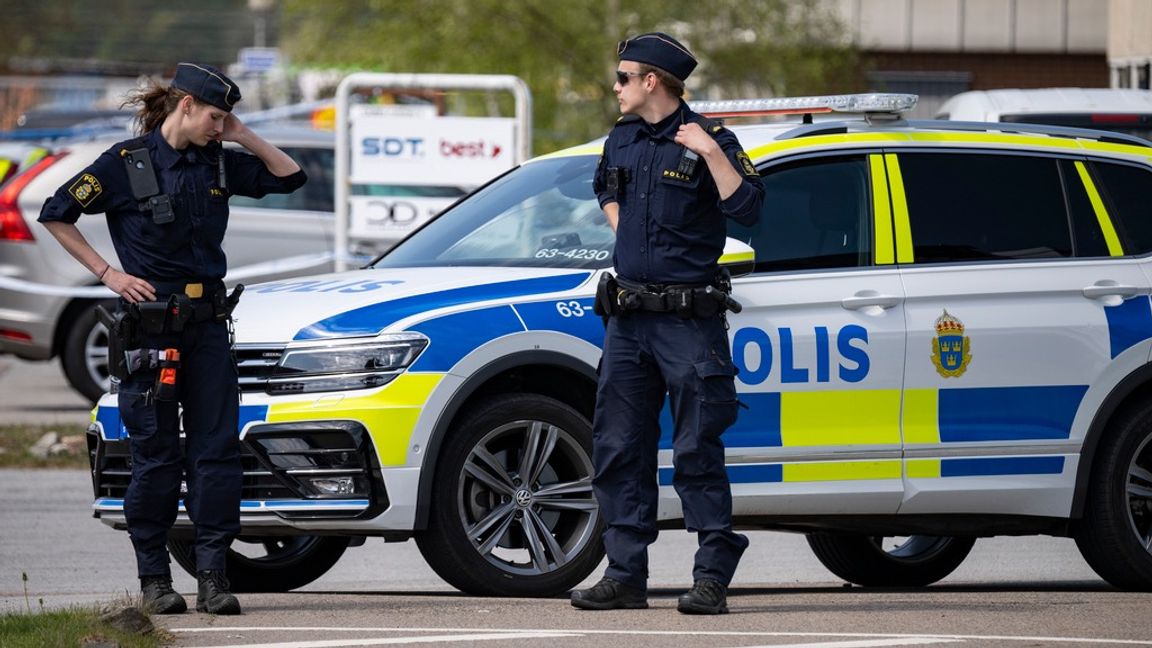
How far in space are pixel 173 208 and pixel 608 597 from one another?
6.12 ft

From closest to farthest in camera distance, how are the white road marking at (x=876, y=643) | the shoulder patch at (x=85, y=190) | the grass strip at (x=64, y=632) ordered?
1. the grass strip at (x=64, y=632)
2. the white road marking at (x=876, y=643)
3. the shoulder patch at (x=85, y=190)

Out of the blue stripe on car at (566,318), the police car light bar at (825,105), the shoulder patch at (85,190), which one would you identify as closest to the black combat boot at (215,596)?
the shoulder patch at (85,190)

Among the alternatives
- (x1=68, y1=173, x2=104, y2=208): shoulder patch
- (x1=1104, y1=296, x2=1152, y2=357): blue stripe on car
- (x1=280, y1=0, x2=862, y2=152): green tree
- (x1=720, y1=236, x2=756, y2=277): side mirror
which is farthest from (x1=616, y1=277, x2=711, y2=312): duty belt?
(x1=280, y1=0, x2=862, y2=152): green tree

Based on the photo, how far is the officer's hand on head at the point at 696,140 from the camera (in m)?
6.29

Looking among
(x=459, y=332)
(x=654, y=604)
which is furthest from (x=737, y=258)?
(x=654, y=604)

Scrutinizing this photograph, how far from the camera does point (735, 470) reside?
7.20 m

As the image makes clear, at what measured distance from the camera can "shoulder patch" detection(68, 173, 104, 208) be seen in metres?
6.40

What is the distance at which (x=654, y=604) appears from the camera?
7039 mm

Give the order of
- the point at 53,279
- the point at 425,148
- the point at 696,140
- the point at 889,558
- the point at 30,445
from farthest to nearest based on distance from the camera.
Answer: the point at 53,279
the point at 425,148
the point at 30,445
the point at 889,558
the point at 696,140

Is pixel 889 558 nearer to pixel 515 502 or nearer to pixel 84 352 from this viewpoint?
pixel 515 502

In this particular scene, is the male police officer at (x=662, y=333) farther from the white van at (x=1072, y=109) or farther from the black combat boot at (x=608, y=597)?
the white van at (x=1072, y=109)

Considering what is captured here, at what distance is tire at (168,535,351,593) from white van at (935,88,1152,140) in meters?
5.19

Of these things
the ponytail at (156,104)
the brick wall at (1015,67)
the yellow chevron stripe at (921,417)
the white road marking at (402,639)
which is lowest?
the white road marking at (402,639)

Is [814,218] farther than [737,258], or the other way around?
[814,218]
